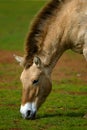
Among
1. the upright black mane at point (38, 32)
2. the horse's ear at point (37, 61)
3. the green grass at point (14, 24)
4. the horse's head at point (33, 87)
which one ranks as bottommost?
the green grass at point (14, 24)

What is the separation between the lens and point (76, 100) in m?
11.5

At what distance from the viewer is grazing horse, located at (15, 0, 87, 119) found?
9.20 meters

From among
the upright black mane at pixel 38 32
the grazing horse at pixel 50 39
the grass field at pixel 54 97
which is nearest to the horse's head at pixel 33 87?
the grazing horse at pixel 50 39

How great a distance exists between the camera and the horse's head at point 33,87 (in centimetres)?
897

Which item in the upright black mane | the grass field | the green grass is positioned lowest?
the green grass

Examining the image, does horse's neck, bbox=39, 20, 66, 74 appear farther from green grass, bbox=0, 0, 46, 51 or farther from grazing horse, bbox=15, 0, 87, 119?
green grass, bbox=0, 0, 46, 51

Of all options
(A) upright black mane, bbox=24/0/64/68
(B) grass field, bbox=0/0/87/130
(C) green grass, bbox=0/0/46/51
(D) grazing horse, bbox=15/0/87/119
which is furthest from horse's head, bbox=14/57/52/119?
(C) green grass, bbox=0/0/46/51

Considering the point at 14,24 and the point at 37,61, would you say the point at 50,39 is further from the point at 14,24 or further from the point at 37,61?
the point at 14,24

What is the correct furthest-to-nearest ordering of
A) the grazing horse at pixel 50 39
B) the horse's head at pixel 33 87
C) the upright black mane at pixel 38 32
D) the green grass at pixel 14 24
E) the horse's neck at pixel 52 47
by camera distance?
the green grass at pixel 14 24
the horse's neck at pixel 52 47
the upright black mane at pixel 38 32
the grazing horse at pixel 50 39
the horse's head at pixel 33 87

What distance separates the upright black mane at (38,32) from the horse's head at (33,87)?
18 centimetres

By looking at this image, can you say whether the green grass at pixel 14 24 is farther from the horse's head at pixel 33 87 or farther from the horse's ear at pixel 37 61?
the horse's ear at pixel 37 61

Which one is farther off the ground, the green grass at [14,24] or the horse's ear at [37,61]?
the horse's ear at [37,61]

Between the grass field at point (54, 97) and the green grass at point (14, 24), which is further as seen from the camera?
the green grass at point (14, 24)

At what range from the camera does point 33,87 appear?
912 centimetres
